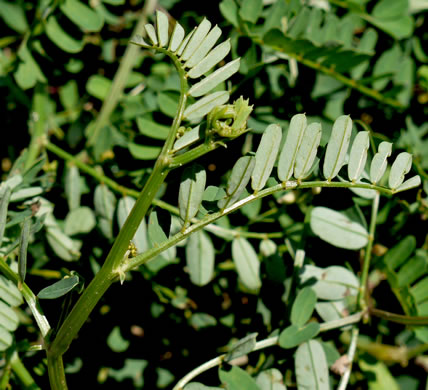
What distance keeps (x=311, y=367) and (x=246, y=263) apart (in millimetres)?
266

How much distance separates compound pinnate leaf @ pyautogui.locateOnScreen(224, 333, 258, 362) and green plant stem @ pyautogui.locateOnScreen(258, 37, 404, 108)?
0.64 metres

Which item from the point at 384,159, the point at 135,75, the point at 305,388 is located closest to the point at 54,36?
the point at 135,75

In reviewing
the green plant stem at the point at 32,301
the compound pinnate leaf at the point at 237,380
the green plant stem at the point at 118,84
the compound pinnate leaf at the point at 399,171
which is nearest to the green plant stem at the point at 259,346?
the compound pinnate leaf at the point at 237,380

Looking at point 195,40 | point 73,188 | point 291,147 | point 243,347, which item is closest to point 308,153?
point 291,147

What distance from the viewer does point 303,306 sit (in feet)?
3.35

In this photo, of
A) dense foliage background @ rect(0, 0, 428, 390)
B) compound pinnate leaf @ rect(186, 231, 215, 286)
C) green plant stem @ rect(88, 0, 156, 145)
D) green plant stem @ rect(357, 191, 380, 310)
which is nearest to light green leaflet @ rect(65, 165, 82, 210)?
dense foliage background @ rect(0, 0, 428, 390)

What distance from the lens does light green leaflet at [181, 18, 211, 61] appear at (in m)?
0.77

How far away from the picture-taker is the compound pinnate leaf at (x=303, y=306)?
1020 millimetres

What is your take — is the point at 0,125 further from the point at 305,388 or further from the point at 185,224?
the point at 305,388

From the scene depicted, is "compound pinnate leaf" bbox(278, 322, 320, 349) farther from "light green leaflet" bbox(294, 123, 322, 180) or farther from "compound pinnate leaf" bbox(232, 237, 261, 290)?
"light green leaflet" bbox(294, 123, 322, 180)

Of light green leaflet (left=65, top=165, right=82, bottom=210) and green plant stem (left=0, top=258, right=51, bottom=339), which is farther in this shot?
light green leaflet (left=65, top=165, right=82, bottom=210)

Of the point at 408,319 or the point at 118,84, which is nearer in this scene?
the point at 408,319

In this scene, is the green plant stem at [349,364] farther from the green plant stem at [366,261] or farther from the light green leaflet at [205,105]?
the light green leaflet at [205,105]

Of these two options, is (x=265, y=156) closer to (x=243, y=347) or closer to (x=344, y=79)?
(x=243, y=347)
